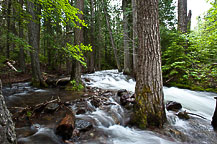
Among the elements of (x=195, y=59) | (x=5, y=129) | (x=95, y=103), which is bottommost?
(x=95, y=103)

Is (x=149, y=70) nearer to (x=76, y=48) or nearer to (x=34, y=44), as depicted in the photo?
(x=76, y=48)

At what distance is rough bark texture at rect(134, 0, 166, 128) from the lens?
2.84m

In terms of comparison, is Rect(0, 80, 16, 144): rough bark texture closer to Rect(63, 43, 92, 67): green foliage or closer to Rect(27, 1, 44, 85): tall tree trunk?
Rect(63, 43, 92, 67): green foliage

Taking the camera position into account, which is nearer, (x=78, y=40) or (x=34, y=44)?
(x=78, y=40)

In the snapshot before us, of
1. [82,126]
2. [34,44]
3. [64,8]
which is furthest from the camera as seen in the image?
[34,44]

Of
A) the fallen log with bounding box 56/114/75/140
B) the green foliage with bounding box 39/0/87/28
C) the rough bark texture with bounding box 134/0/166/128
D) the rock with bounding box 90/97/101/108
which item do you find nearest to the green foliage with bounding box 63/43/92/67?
the green foliage with bounding box 39/0/87/28

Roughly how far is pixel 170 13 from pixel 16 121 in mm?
16551

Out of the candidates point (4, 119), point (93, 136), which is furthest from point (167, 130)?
point (4, 119)

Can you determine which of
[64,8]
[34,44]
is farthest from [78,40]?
[64,8]

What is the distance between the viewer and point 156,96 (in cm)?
286

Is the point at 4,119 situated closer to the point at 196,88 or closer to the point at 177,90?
the point at 177,90

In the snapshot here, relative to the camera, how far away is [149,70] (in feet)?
9.38

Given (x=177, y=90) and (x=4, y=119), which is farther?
(x=177, y=90)

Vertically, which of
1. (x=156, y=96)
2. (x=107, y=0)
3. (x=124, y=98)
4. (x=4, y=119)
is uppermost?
(x=107, y=0)
